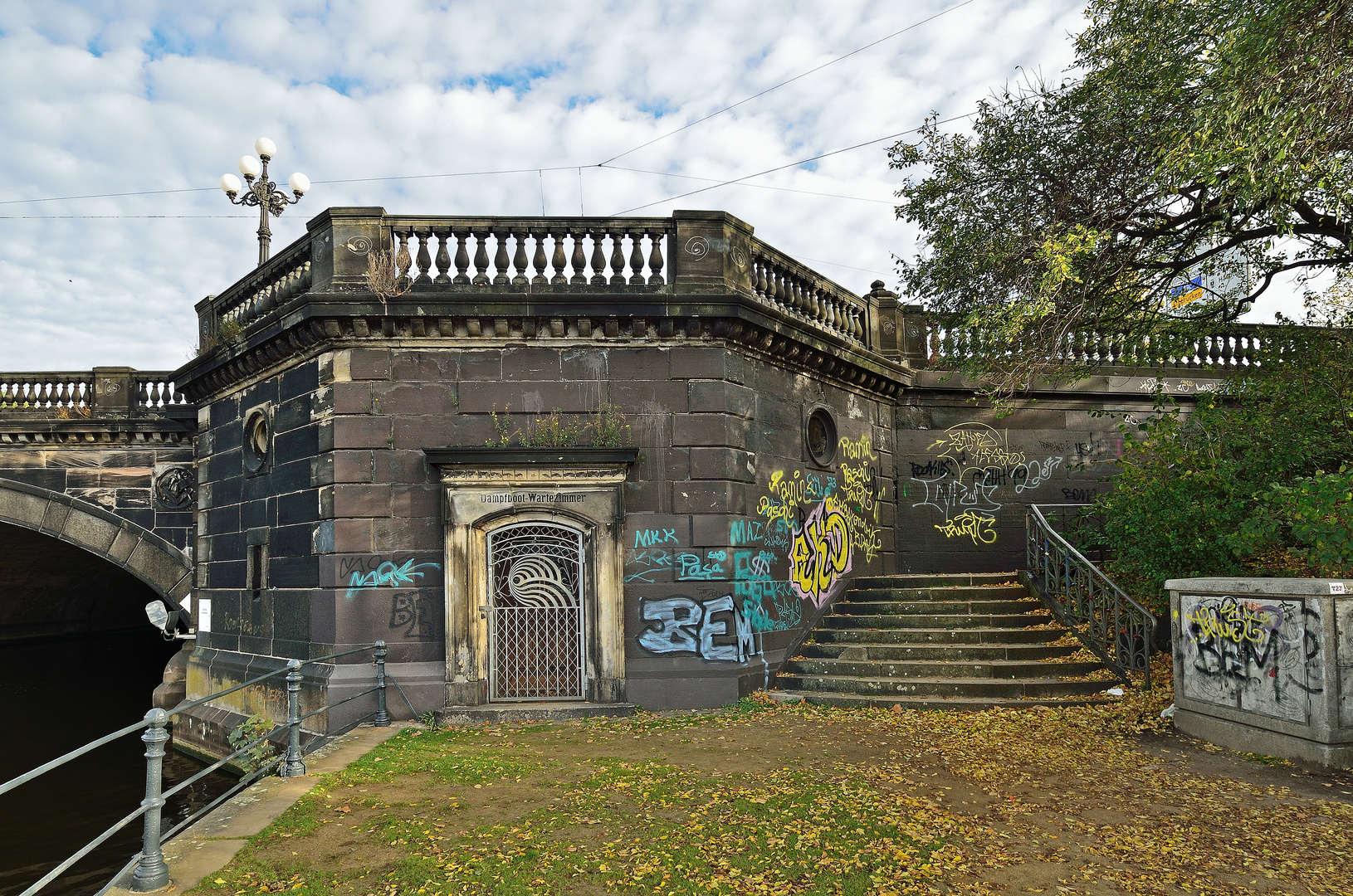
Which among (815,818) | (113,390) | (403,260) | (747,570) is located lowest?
(815,818)

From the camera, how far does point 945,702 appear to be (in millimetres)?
9797

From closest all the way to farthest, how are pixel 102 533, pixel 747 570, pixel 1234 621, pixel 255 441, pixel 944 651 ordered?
pixel 1234 621 → pixel 747 570 → pixel 944 651 → pixel 255 441 → pixel 102 533

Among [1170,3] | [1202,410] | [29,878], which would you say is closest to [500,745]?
[29,878]

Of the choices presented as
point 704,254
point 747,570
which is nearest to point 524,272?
point 704,254

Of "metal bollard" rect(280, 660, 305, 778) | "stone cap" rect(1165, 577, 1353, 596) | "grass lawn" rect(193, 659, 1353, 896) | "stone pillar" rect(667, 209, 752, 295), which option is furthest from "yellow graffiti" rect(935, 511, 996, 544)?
"metal bollard" rect(280, 660, 305, 778)

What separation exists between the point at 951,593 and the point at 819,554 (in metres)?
2.05

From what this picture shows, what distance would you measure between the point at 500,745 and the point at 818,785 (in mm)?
3549

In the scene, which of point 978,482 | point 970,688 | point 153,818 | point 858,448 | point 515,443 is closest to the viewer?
point 153,818

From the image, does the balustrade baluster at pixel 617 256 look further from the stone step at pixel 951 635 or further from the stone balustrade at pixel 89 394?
the stone balustrade at pixel 89 394

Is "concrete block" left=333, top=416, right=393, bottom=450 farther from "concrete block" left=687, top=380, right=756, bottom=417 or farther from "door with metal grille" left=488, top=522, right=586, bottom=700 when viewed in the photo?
"concrete block" left=687, top=380, right=756, bottom=417

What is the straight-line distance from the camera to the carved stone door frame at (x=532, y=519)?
32.8 ft

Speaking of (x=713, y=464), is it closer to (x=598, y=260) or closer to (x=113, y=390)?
(x=598, y=260)

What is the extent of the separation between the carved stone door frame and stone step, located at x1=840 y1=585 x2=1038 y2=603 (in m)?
4.24

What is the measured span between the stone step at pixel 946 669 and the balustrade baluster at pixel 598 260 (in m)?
5.80
